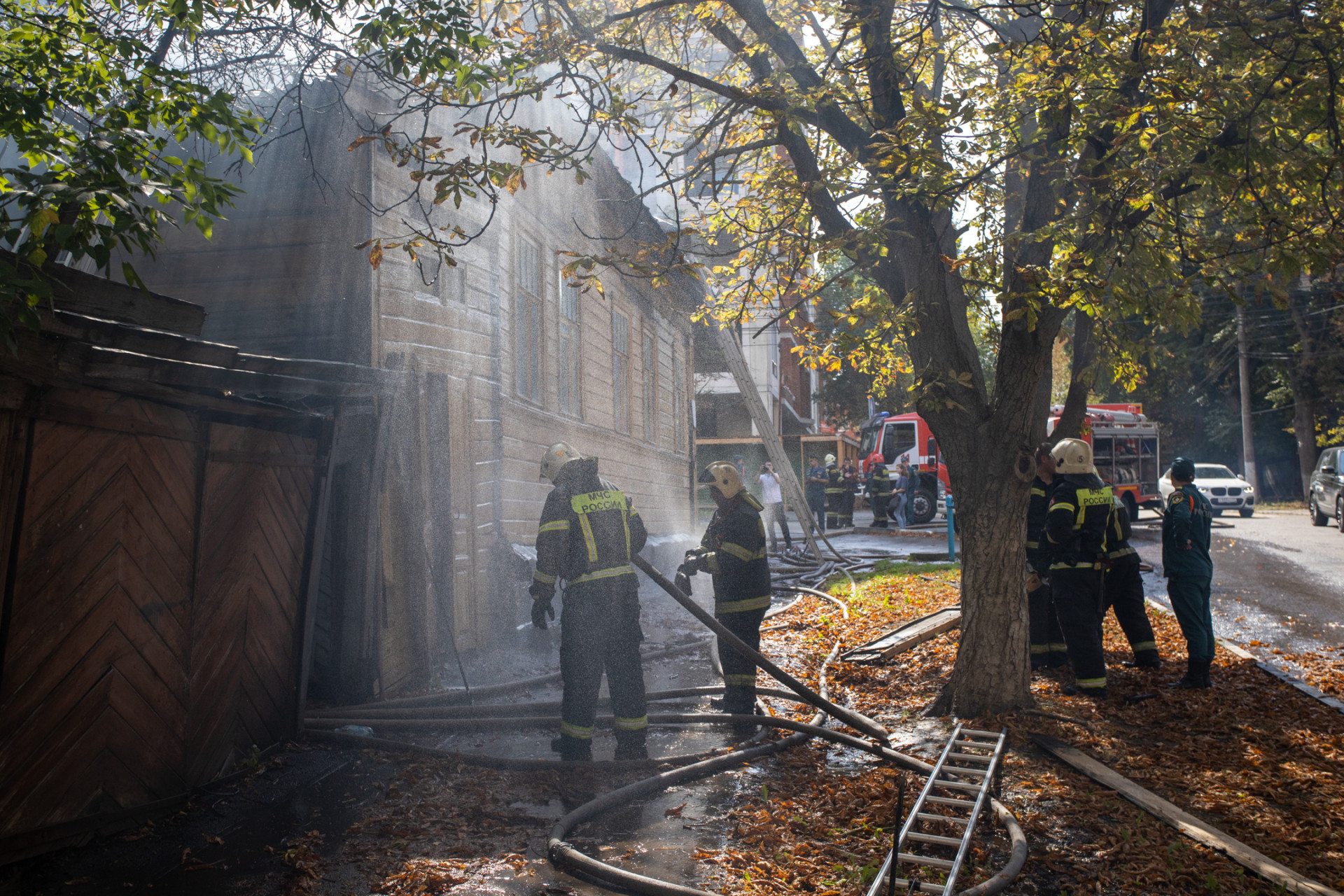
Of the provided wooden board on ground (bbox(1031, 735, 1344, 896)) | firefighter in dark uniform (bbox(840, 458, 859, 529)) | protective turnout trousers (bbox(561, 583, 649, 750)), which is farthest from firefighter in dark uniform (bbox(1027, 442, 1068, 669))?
firefighter in dark uniform (bbox(840, 458, 859, 529))

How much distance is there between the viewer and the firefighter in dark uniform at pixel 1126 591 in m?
6.52

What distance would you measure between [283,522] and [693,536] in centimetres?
1233

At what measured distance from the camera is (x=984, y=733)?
5.03m

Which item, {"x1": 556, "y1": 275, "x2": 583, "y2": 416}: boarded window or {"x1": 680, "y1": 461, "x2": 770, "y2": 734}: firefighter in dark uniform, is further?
{"x1": 556, "y1": 275, "x2": 583, "y2": 416}: boarded window

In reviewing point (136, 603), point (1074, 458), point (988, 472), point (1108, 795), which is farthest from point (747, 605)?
point (136, 603)

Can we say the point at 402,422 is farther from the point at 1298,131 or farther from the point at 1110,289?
the point at 1298,131

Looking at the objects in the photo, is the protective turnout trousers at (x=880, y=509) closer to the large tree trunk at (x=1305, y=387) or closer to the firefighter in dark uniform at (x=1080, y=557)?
the firefighter in dark uniform at (x=1080, y=557)

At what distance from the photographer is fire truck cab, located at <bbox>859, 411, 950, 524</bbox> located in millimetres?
23108

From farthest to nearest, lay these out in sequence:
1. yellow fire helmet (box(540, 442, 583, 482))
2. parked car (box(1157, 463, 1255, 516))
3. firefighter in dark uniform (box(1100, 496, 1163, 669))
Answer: parked car (box(1157, 463, 1255, 516))
firefighter in dark uniform (box(1100, 496, 1163, 669))
yellow fire helmet (box(540, 442, 583, 482))

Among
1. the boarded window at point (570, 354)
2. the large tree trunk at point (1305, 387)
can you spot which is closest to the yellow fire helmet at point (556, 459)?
the boarded window at point (570, 354)

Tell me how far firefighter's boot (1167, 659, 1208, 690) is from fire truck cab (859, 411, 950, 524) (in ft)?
54.4

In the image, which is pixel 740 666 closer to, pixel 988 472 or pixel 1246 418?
pixel 988 472

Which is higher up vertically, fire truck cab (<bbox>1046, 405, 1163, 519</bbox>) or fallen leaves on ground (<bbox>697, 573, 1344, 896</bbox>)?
fire truck cab (<bbox>1046, 405, 1163, 519</bbox>)

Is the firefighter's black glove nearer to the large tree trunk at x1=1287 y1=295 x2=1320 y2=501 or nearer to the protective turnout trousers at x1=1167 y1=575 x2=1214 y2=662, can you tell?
the protective turnout trousers at x1=1167 y1=575 x2=1214 y2=662
